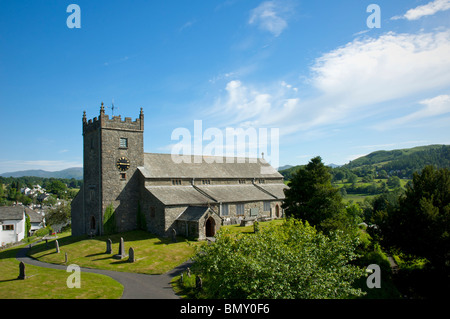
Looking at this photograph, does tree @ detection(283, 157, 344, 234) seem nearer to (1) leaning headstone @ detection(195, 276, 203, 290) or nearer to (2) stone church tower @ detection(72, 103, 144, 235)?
(1) leaning headstone @ detection(195, 276, 203, 290)

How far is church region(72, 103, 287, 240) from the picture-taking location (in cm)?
4066

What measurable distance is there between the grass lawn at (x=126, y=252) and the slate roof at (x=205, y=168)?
10.4m

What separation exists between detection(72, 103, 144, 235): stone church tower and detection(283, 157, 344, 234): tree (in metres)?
23.5

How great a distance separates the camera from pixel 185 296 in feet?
76.2

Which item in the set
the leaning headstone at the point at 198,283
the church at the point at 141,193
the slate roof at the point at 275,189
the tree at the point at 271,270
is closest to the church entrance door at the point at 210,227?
the church at the point at 141,193

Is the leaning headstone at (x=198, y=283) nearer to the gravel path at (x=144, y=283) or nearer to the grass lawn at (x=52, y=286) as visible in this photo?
the gravel path at (x=144, y=283)

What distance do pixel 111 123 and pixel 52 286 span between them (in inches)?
984

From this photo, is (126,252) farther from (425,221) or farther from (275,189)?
(275,189)

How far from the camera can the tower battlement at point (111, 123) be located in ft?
141

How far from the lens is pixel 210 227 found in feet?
133

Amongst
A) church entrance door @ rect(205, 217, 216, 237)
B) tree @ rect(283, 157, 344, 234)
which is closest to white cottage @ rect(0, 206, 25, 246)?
church entrance door @ rect(205, 217, 216, 237)

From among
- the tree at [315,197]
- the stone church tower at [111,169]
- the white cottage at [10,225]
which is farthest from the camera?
the white cottage at [10,225]

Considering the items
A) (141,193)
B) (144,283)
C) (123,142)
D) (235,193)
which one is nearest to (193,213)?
(141,193)

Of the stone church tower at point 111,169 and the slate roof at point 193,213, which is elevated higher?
the stone church tower at point 111,169
